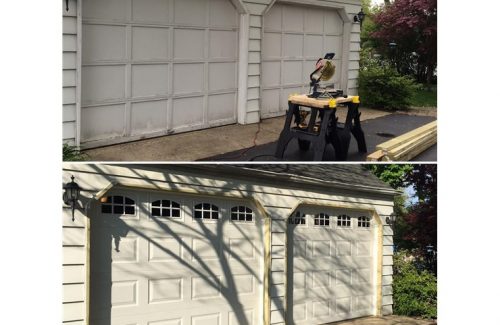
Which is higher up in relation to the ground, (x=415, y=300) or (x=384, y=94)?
(x=384, y=94)

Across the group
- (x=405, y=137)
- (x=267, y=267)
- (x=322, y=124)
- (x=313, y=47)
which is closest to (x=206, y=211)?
(x=267, y=267)

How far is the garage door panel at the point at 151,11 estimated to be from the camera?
17.2 ft

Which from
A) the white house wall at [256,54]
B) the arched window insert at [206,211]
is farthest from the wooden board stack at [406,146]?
the white house wall at [256,54]

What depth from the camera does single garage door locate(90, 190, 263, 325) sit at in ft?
13.0

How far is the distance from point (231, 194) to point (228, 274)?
57 centimetres

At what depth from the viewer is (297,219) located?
474cm

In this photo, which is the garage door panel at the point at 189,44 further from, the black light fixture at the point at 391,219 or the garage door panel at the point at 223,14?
the black light fixture at the point at 391,219

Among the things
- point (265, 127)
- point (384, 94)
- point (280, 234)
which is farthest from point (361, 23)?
point (280, 234)

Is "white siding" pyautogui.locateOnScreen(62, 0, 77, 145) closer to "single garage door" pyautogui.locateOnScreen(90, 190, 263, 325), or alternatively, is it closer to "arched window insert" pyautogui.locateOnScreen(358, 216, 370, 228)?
"single garage door" pyautogui.locateOnScreen(90, 190, 263, 325)

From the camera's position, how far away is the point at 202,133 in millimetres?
5906

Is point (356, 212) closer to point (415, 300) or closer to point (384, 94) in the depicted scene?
point (415, 300)

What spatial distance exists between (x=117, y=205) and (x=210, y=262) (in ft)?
2.55

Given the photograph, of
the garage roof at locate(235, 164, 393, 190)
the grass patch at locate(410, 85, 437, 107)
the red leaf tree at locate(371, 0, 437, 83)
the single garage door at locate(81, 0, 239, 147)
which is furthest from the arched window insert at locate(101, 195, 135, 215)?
the grass patch at locate(410, 85, 437, 107)

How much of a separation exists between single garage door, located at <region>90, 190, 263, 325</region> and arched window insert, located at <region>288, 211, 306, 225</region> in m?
0.27
